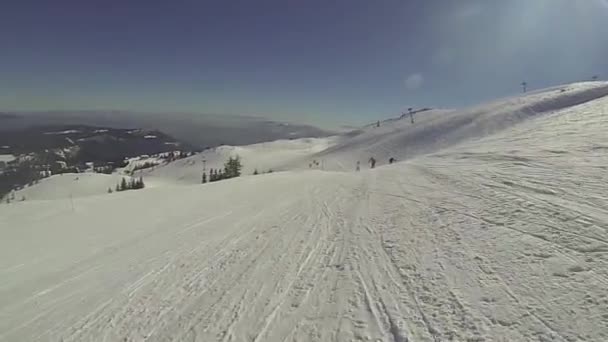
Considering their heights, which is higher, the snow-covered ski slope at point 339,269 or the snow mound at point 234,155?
the snow-covered ski slope at point 339,269

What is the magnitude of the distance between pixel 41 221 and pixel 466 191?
11.4 m

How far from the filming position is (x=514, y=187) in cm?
818

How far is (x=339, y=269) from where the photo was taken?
16.2ft

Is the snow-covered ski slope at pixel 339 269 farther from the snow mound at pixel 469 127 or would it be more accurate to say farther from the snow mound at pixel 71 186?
the snow mound at pixel 71 186

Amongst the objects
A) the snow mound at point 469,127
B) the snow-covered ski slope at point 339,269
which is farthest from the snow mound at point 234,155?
the snow-covered ski slope at point 339,269

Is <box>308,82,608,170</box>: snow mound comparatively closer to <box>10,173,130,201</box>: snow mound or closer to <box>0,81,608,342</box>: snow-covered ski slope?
<box>0,81,608,342</box>: snow-covered ski slope

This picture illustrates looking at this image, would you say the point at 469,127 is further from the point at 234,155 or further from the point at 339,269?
the point at 234,155

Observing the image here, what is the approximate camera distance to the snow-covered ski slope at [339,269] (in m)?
3.45

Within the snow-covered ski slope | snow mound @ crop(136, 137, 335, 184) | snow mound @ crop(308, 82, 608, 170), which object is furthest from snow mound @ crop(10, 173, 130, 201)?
the snow-covered ski slope

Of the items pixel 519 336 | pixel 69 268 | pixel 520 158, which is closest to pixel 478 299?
pixel 519 336

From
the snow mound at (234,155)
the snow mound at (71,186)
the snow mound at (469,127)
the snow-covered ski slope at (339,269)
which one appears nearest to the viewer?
the snow-covered ski slope at (339,269)

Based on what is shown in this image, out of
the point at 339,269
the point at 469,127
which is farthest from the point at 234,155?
the point at 339,269

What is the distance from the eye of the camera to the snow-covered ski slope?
345 centimetres

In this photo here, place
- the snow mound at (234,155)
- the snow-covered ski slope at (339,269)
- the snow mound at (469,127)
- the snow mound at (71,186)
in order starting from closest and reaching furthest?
the snow-covered ski slope at (339,269)
the snow mound at (469,127)
the snow mound at (71,186)
the snow mound at (234,155)
